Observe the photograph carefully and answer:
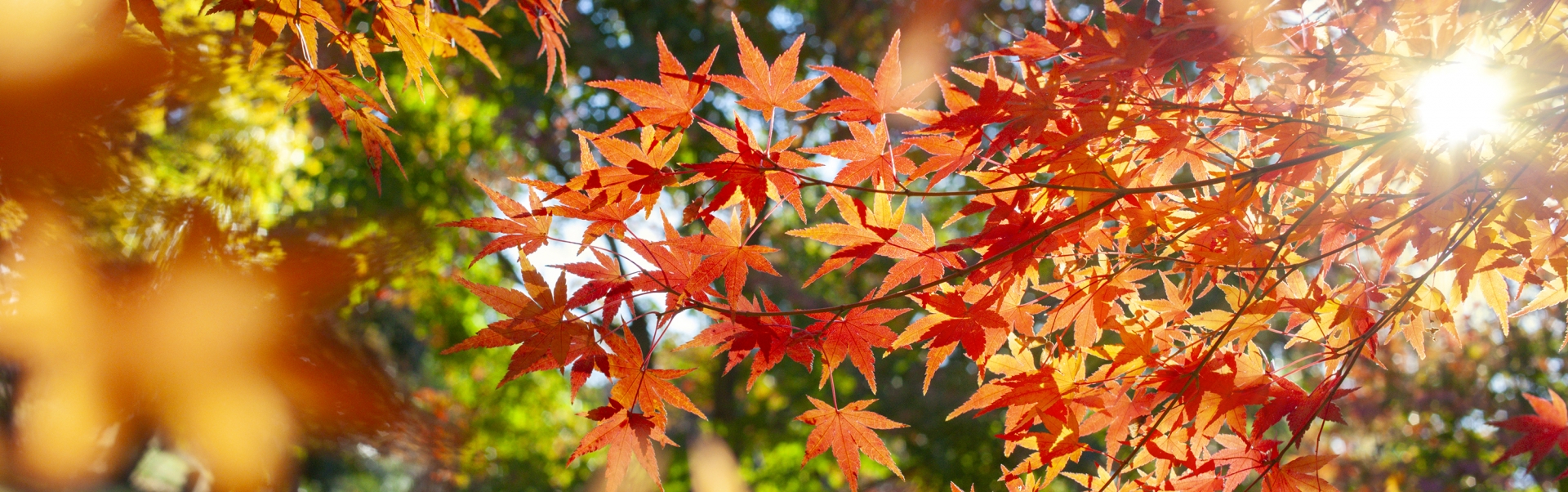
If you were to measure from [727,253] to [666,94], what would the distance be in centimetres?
22

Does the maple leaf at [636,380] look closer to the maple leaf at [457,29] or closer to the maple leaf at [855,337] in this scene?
the maple leaf at [855,337]

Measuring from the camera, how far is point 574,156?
5.66 meters

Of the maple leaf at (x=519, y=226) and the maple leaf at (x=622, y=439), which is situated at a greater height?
the maple leaf at (x=519, y=226)

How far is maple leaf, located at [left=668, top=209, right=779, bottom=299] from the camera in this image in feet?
3.23

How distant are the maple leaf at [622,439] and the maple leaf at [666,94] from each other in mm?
396

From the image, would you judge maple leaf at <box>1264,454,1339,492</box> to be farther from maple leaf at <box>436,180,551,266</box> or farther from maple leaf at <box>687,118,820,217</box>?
maple leaf at <box>436,180,551,266</box>

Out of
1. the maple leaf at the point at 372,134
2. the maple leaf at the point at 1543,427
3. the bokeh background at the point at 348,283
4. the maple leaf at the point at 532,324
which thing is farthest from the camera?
the bokeh background at the point at 348,283

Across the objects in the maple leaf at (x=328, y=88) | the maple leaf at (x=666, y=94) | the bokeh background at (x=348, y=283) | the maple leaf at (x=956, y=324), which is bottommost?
the bokeh background at (x=348, y=283)

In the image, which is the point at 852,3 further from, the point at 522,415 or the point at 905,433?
the point at 522,415

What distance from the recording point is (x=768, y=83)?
3.24 feet

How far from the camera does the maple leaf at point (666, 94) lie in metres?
0.93

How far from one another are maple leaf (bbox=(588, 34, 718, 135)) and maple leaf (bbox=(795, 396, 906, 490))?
48 cm

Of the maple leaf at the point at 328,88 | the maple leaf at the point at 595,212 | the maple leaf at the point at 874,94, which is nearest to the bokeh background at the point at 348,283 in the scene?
the maple leaf at the point at 328,88

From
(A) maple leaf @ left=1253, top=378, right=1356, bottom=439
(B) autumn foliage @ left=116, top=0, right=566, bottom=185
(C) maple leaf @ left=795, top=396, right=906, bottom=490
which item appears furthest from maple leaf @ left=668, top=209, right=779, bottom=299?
(A) maple leaf @ left=1253, top=378, right=1356, bottom=439
